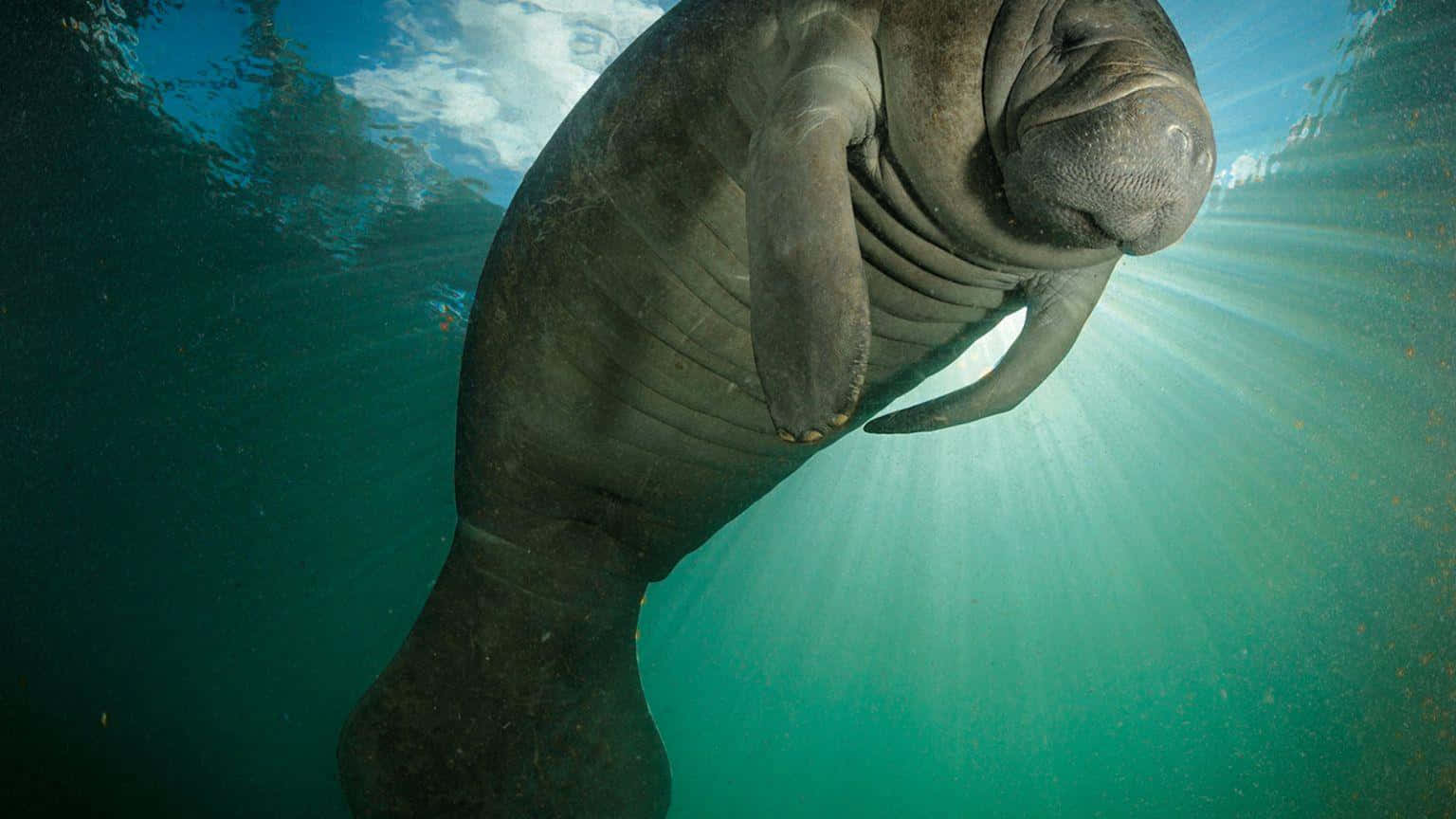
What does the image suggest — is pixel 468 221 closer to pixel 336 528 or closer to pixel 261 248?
pixel 261 248

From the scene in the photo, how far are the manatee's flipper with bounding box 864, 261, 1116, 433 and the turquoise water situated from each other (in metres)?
6.24

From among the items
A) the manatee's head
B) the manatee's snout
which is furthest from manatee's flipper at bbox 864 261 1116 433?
the manatee's snout

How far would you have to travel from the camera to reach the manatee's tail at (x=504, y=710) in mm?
2807

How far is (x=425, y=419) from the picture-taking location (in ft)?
59.0

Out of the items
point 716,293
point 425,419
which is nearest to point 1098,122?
point 716,293

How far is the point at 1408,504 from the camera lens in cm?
1381

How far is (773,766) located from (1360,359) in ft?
163

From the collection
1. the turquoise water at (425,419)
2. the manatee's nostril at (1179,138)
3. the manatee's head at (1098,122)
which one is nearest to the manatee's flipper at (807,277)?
the manatee's head at (1098,122)

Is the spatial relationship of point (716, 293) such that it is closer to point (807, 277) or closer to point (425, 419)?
point (807, 277)

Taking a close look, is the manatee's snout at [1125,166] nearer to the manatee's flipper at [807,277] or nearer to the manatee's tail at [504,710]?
the manatee's flipper at [807,277]

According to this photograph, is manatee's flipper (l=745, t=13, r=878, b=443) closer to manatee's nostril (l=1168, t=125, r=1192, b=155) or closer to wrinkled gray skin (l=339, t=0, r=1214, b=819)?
wrinkled gray skin (l=339, t=0, r=1214, b=819)

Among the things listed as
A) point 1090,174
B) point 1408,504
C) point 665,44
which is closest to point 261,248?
point 665,44

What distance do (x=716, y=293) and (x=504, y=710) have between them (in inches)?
80.0

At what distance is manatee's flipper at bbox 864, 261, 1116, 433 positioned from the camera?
198cm
